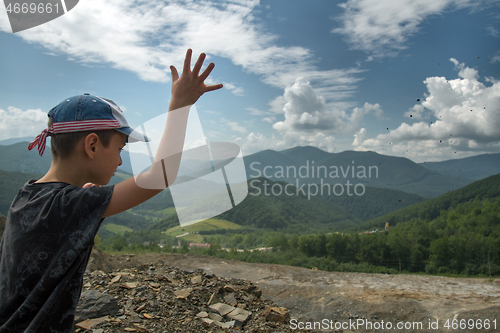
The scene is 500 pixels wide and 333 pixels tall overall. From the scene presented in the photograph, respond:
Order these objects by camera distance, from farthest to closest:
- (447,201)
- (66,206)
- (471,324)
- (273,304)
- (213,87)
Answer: (447,201)
(273,304)
(471,324)
(213,87)
(66,206)

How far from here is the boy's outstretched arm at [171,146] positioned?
120 cm

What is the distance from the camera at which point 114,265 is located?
1031 centimetres

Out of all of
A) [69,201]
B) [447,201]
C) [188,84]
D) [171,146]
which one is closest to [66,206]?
[69,201]

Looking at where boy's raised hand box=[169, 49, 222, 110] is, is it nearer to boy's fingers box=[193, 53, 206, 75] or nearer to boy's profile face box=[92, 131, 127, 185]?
boy's fingers box=[193, 53, 206, 75]

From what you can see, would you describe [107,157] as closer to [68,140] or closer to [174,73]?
[68,140]

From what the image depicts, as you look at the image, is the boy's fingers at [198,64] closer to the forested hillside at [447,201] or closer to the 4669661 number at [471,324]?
the 4669661 number at [471,324]

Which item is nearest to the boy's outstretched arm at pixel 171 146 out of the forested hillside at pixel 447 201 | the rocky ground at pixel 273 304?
the rocky ground at pixel 273 304

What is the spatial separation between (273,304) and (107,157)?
23.0 feet

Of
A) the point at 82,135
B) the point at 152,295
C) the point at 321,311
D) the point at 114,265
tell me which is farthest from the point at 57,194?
the point at 114,265

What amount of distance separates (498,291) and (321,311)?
7255 mm

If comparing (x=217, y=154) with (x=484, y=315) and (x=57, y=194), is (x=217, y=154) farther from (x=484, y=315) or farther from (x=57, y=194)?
(x=484, y=315)

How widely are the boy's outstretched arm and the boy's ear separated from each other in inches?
10.1

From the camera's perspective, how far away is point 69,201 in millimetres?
1148

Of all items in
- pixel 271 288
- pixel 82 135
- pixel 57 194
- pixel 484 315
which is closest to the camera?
pixel 57 194
